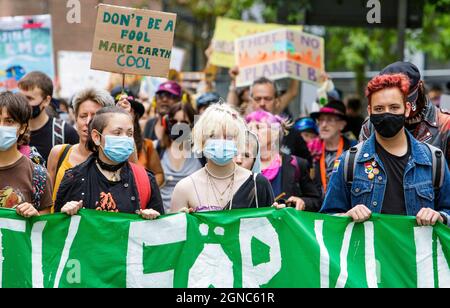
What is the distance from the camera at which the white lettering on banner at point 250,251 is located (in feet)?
19.3

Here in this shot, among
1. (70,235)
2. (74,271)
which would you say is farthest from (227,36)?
(74,271)

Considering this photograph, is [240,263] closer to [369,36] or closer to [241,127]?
[241,127]

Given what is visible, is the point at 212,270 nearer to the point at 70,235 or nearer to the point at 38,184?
the point at 70,235

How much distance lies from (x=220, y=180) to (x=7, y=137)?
132 cm

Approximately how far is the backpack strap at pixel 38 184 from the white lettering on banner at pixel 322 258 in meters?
1.68

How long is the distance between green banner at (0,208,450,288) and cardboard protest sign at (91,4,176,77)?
2085mm

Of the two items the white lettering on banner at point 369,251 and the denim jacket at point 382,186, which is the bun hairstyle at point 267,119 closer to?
the denim jacket at point 382,186

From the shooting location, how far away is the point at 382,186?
19.4ft

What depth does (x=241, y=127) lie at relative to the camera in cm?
634

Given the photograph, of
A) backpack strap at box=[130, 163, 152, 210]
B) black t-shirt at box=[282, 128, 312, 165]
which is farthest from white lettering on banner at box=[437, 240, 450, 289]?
black t-shirt at box=[282, 128, 312, 165]

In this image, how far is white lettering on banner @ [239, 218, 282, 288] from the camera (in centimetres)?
589
